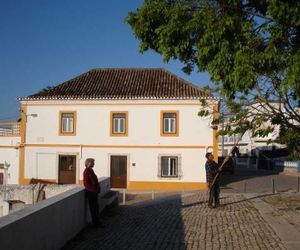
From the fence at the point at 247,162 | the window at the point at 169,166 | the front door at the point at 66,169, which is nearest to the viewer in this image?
the window at the point at 169,166

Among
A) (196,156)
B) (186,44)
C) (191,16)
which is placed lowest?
(196,156)

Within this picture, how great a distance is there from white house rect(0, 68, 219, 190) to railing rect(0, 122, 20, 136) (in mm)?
2053

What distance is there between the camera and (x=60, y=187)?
15.0 m

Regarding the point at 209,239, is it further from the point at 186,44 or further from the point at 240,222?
the point at 186,44

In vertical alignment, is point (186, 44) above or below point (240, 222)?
above

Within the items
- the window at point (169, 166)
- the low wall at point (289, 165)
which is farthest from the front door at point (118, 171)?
the low wall at point (289, 165)

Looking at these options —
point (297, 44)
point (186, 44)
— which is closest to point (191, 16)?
point (186, 44)

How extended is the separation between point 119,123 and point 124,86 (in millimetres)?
2738

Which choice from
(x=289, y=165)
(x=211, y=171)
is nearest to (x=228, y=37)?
(x=211, y=171)

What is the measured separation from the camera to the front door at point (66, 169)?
3027cm

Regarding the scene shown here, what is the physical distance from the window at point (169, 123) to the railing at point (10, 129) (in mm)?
10057

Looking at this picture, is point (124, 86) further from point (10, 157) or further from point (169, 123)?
point (10, 157)

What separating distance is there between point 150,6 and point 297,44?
294 cm

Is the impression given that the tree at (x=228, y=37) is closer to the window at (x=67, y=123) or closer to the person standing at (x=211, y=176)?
the person standing at (x=211, y=176)
